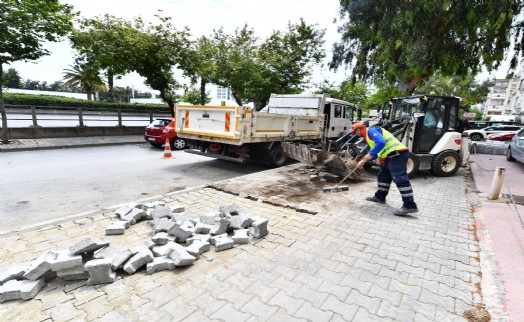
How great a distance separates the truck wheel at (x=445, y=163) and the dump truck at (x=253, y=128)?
11.5ft

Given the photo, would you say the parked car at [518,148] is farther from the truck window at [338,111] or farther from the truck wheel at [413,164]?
the truck window at [338,111]

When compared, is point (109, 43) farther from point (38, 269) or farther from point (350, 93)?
point (350, 93)

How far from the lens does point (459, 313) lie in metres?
2.22

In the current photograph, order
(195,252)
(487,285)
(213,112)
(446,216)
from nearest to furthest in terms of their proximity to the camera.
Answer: (487,285)
(195,252)
(446,216)
(213,112)

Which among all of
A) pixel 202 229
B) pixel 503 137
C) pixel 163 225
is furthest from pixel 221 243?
pixel 503 137

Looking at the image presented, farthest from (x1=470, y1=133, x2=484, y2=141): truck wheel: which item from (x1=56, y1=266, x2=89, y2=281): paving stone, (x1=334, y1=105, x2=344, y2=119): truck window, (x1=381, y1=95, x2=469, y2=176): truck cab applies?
(x1=56, y1=266, x2=89, y2=281): paving stone

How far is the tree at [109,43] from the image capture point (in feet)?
39.4

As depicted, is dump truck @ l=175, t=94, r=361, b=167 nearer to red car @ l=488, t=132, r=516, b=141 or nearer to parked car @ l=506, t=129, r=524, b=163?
parked car @ l=506, t=129, r=524, b=163

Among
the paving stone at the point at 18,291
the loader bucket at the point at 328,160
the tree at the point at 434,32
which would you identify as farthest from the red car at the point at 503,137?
the paving stone at the point at 18,291

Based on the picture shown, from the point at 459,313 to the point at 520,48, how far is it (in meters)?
14.5

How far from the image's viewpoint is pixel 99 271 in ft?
7.95

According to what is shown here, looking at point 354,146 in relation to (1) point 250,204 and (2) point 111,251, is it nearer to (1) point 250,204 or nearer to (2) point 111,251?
(1) point 250,204

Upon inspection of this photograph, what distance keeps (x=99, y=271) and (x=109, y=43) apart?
13061 millimetres

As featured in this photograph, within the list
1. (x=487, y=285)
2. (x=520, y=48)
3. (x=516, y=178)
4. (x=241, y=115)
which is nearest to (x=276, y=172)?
(x=241, y=115)
